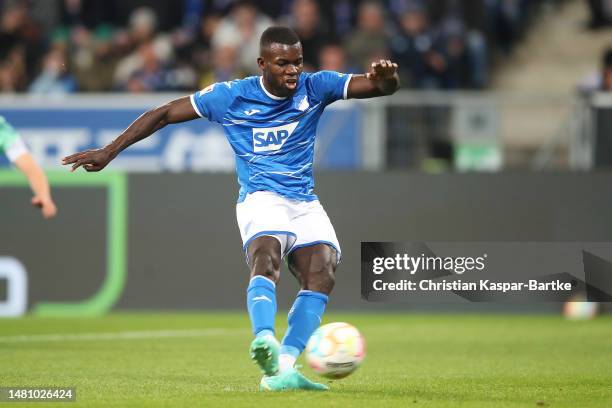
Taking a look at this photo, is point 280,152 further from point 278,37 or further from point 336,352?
point 336,352

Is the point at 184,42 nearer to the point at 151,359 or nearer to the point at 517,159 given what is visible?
the point at 517,159

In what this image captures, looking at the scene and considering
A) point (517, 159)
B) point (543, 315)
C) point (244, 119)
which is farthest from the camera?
point (517, 159)

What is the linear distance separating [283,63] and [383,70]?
2.03 feet

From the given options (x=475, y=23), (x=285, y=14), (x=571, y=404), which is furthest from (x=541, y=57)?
(x=571, y=404)

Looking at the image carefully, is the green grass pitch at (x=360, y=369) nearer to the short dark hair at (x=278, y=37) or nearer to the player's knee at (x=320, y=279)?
the player's knee at (x=320, y=279)

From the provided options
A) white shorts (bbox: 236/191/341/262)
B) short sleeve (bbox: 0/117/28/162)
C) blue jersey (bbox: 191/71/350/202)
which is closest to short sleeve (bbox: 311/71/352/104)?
blue jersey (bbox: 191/71/350/202)

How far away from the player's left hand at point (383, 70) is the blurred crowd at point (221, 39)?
8940 mm

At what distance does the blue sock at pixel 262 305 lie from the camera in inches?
309

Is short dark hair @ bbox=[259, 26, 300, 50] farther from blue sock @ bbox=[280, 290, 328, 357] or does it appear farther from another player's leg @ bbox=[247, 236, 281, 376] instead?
blue sock @ bbox=[280, 290, 328, 357]

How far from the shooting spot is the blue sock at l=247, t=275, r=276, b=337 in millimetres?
7848

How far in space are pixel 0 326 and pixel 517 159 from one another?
25.1 feet

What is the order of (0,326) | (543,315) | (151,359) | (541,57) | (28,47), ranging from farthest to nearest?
(541,57) < (28,47) < (543,315) < (0,326) < (151,359)

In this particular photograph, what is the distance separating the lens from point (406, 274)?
36.1 ft

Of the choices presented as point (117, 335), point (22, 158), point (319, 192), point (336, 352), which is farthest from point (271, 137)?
point (319, 192)
